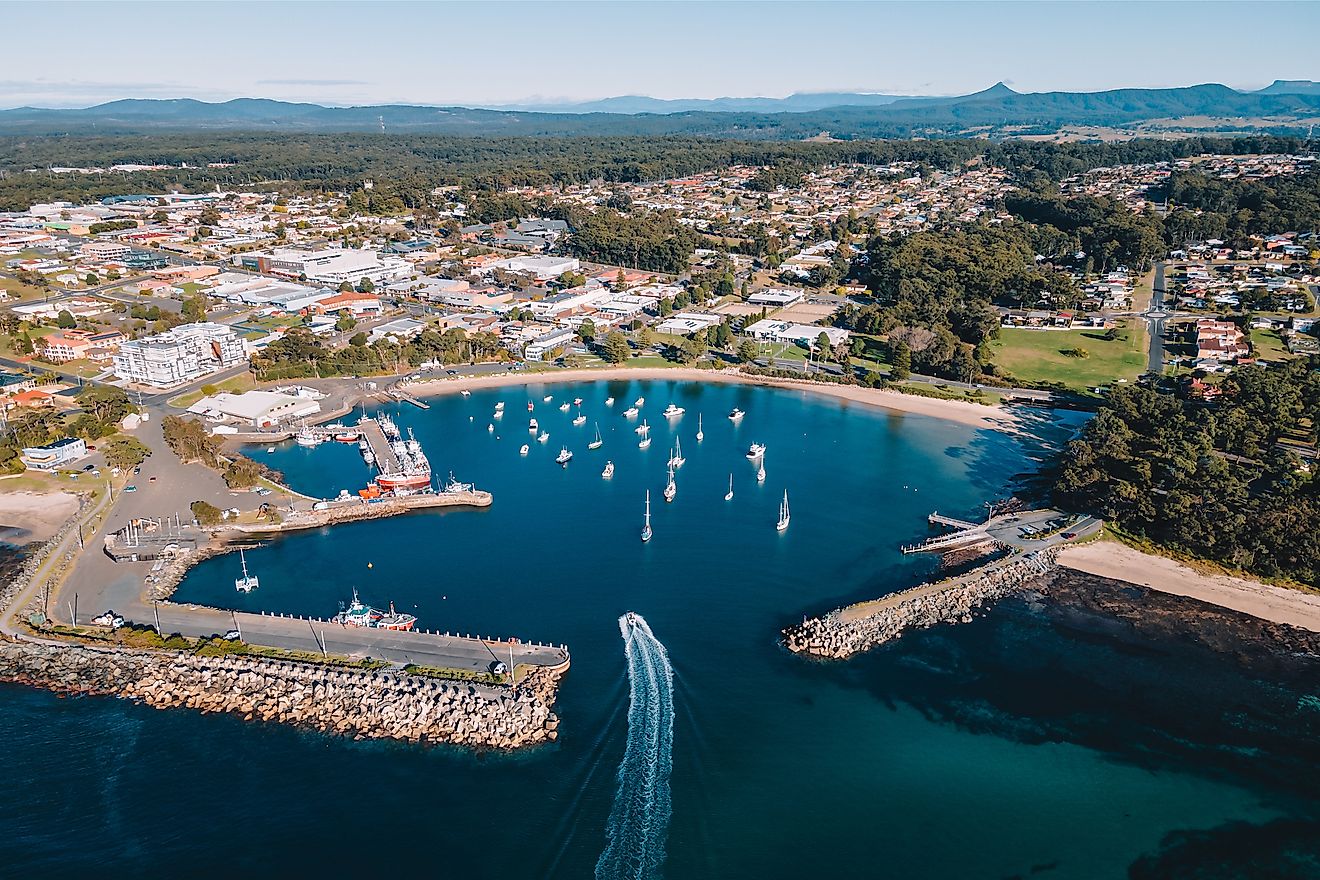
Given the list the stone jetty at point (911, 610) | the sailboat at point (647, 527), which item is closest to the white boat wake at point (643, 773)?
the stone jetty at point (911, 610)

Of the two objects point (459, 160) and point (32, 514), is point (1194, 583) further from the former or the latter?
point (459, 160)

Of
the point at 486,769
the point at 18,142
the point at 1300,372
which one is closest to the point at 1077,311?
the point at 1300,372

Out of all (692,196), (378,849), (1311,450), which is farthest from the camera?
(692,196)

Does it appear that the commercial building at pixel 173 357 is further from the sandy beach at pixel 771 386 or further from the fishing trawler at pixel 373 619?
the fishing trawler at pixel 373 619

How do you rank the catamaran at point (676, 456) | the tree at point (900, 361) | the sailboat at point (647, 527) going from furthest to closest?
1. the tree at point (900, 361)
2. the catamaran at point (676, 456)
3. the sailboat at point (647, 527)

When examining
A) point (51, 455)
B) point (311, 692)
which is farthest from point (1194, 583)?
point (51, 455)

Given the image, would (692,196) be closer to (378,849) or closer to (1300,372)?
(1300,372)

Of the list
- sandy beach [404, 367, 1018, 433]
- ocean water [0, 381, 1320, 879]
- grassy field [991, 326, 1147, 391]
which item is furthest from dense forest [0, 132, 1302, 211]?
ocean water [0, 381, 1320, 879]
